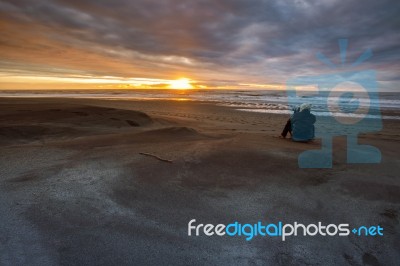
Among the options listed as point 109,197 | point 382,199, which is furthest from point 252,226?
point 382,199

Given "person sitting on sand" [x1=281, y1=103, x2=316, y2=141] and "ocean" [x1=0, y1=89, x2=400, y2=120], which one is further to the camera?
"ocean" [x1=0, y1=89, x2=400, y2=120]

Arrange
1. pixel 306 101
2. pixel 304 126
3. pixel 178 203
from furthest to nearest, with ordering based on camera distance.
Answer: pixel 306 101 < pixel 304 126 < pixel 178 203

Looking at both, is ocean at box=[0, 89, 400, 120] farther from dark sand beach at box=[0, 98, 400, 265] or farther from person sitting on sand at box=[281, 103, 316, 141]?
dark sand beach at box=[0, 98, 400, 265]

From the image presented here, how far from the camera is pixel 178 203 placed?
10.5ft

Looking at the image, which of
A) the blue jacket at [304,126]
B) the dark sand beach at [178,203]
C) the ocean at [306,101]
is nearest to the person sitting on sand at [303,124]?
the blue jacket at [304,126]

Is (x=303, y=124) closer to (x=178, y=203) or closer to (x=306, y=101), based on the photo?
(x=178, y=203)

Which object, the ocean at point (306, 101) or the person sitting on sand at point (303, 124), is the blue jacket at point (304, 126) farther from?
the ocean at point (306, 101)

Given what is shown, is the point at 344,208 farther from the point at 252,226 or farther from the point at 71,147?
the point at 71,147

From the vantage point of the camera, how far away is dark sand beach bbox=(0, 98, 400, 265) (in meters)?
2.35

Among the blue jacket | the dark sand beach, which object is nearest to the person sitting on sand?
the blue jacket

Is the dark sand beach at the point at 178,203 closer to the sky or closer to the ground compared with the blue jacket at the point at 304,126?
closer to the ground

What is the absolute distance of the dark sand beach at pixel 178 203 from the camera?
2.35 metres

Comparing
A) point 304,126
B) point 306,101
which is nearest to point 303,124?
point 304,126

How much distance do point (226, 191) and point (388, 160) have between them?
3.87 metres
